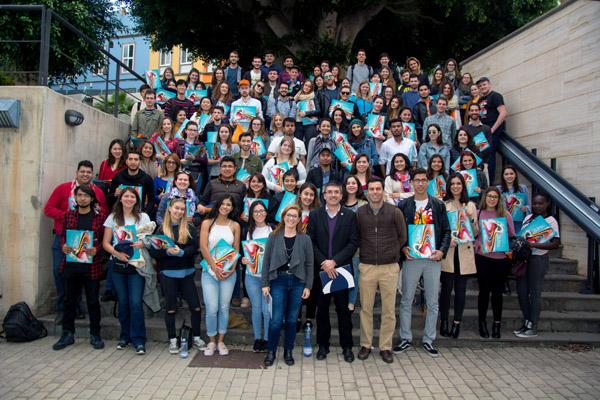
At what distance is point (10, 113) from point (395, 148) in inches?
241

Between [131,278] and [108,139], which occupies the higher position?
[108,139]

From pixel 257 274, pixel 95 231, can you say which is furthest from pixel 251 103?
pixel 257 274

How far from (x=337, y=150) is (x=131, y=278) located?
385 centimetres

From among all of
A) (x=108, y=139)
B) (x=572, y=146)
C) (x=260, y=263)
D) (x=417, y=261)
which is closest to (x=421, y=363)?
(x=417, y=261)

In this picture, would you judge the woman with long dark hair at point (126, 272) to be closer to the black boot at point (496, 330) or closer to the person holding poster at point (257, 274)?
the person holding poster at point (257, 274)

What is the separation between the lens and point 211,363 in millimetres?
5621

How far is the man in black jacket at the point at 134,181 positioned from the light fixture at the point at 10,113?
5.37 ft

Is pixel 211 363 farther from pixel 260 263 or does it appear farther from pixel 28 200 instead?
pixel 28 200

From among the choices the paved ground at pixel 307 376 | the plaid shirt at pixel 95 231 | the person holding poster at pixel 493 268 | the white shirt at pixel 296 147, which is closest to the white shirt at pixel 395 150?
the white shirt at pixel 296 147

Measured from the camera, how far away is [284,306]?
225 inches

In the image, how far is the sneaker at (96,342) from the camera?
6.06m

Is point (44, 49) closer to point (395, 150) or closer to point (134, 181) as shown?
point (134, 181)

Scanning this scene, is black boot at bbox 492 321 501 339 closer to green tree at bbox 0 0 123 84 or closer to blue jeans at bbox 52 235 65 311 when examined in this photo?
blue jeans at bbox 52 235 65 311

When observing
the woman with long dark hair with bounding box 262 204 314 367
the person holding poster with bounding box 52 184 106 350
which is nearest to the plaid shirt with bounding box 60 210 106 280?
the person holding poster with bounding box 52 184 106 350
